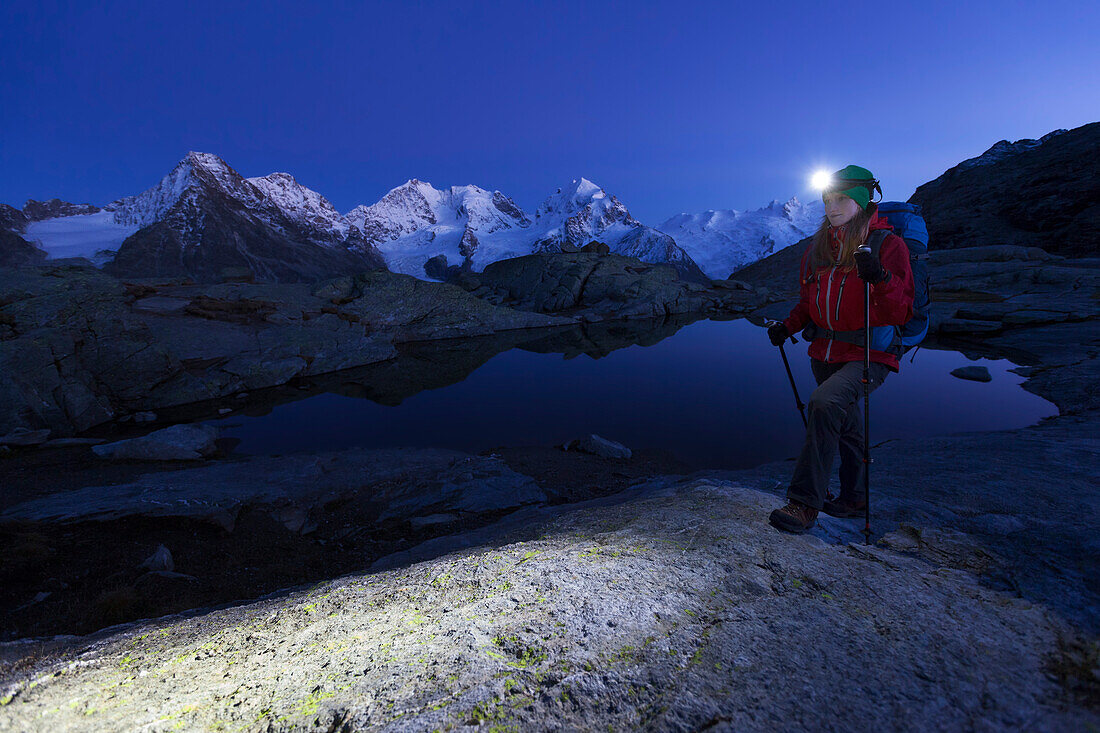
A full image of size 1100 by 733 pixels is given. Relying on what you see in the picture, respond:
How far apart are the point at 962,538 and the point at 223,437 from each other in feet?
49.1

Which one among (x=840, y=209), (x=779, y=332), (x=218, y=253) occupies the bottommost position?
(x=779, y=332)

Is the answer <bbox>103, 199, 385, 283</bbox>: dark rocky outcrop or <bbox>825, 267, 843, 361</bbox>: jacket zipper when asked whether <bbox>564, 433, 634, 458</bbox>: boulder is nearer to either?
<bbox>825, 267, 843, 361</bbox>: jacket zipper

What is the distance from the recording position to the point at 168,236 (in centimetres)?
17188

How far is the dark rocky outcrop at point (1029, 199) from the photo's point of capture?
129 ft

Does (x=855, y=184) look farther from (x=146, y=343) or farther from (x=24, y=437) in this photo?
(x=146, y=343)

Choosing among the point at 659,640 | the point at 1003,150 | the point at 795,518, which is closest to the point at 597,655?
the point at 659,640

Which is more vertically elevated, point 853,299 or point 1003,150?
point 1003,150

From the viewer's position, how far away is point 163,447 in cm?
968

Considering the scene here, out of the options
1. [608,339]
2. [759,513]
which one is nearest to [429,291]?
[608,339]

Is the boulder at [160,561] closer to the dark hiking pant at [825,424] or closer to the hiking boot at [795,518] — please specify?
the hiking boot at [795,518]

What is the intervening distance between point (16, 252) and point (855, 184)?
22348cm

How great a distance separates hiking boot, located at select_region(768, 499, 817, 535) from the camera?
343 centimetres

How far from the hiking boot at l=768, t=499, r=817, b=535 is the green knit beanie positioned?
2.64 metres

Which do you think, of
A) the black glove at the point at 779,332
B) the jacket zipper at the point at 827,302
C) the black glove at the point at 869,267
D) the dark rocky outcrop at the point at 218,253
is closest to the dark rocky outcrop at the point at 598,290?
the black glove at the point at 779,332
